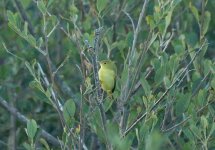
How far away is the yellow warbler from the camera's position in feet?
10.6

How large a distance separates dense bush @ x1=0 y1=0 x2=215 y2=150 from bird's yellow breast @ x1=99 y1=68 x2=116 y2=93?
50mm

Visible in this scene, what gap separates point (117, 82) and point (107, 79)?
15cm

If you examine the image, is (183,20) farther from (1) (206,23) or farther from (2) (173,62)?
(2) (173,62)

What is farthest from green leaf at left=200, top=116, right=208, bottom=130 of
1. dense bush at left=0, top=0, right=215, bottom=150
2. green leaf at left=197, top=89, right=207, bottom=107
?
green leaf at left=197, top=89, right=207, bottom=107

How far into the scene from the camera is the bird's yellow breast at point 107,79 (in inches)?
127

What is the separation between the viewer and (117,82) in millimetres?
3393

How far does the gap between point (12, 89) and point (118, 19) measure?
807 millimetres

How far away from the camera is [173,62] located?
129 inches

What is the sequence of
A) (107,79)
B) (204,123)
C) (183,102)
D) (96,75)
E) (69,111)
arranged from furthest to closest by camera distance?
(183,102), (107,79), (69,111), (204,123), (96,75)

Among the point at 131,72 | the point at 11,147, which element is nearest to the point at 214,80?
the point at 131,72

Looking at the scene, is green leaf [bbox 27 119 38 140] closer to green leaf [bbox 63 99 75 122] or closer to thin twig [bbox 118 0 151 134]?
green leaf [bbox 63 99 75 122]

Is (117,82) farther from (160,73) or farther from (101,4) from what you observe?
(101,4)

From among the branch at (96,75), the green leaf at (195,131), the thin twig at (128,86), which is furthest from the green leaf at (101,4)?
the green leaf at (195,131)

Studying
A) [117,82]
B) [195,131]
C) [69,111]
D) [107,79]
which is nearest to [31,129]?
[69,111]
